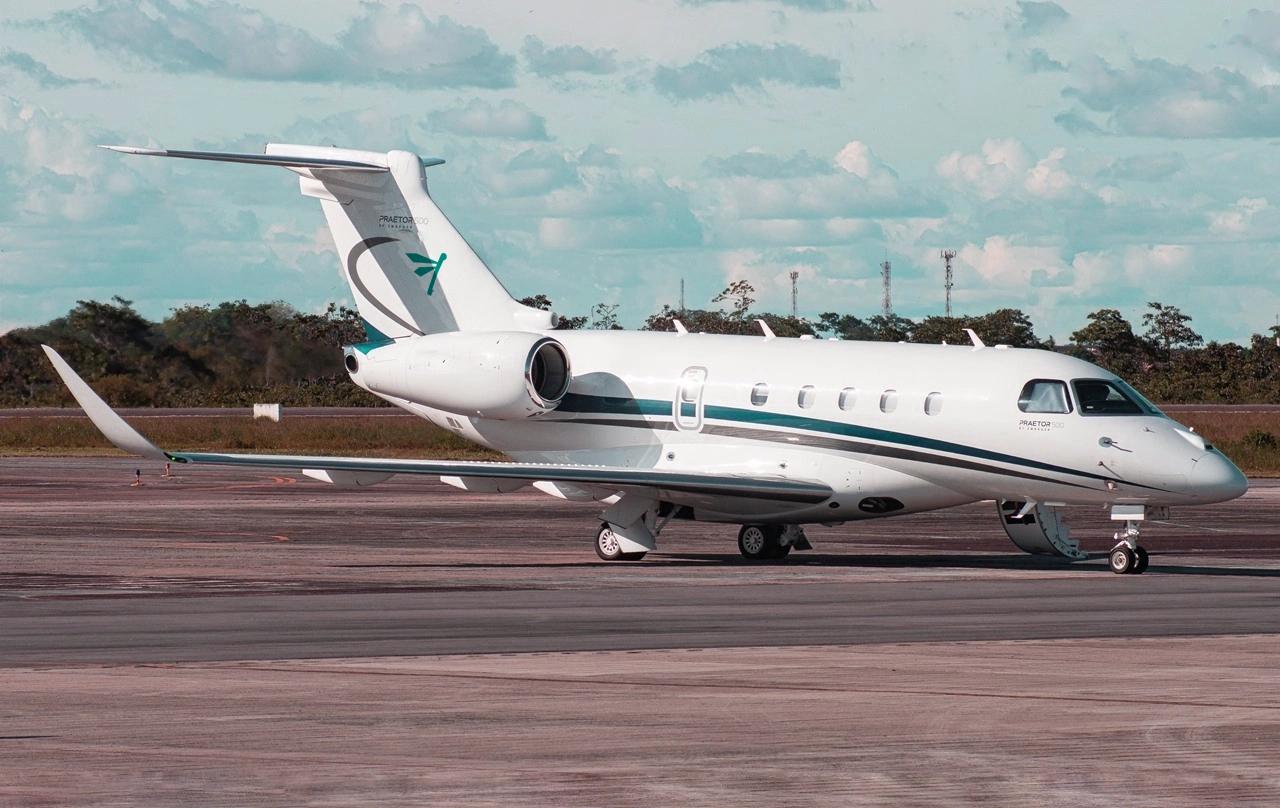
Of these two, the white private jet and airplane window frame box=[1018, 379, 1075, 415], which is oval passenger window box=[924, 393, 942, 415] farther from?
airplane window frame box=[1018, 379, 1075, 415]

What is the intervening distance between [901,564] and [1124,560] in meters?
3.67

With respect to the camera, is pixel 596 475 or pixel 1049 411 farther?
pixel 596 475

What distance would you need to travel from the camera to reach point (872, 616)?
20922mm

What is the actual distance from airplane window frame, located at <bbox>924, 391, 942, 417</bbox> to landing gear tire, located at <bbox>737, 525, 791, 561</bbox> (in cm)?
365

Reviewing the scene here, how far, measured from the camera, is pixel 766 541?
99.2 feet

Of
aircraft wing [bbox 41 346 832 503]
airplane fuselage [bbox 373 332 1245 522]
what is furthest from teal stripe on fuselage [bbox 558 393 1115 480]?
aircraft wing [bbox 41 346 832 503]

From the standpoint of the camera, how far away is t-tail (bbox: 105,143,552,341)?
3353 cm

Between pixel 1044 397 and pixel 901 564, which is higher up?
pixel 1044 397

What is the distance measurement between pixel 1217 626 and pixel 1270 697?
550 centimetres

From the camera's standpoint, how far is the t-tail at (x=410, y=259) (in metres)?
33.5

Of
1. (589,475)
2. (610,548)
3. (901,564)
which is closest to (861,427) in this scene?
(901,564)

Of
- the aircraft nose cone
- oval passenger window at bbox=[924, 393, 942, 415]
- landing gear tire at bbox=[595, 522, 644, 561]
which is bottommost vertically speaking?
landing gear tire at bbox=[595, 522, 644, 561]

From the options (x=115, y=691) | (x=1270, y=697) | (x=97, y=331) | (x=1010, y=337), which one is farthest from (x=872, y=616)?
(x=1010, y=337)

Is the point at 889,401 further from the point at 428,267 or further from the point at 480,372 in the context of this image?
the point at 428,267
